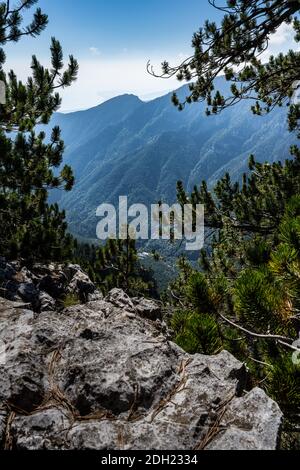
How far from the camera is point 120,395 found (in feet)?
9.38

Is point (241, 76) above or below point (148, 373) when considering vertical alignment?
above

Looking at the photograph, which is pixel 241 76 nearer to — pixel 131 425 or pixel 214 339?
pixel 214 339

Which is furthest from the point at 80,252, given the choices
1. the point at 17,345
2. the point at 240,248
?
the point at 17,345

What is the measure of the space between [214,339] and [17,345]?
198cm

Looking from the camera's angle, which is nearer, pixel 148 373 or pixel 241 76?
pixel 148 373

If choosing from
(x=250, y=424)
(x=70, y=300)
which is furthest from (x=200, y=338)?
(x=70, y=300)

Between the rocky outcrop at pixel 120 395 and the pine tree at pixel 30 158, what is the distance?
25.5ft

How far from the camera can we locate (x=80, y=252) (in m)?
102

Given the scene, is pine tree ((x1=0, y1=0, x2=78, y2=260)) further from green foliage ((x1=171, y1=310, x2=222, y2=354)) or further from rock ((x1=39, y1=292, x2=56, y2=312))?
green foliage ((x1=171, y1=310, x2=222, y2=354))

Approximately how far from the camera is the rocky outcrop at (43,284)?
29.9ft

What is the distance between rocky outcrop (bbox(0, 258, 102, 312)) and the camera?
912 cm

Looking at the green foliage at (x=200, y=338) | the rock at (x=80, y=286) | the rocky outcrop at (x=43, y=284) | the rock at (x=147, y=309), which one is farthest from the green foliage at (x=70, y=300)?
the green foliage at (x=200, y=338)

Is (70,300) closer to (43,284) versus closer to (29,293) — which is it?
(43,284)

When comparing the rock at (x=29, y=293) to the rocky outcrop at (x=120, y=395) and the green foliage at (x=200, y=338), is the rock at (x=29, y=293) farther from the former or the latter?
the green foliage at (x=200, y=338)
